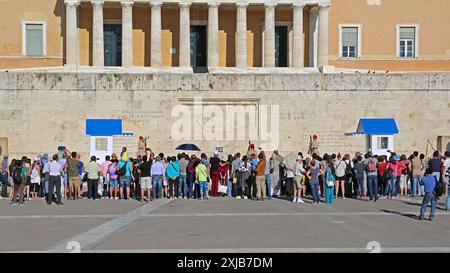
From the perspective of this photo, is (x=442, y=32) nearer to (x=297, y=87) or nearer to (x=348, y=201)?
(x=297, y=87)

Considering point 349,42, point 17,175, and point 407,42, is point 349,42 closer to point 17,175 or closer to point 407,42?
point 407,42

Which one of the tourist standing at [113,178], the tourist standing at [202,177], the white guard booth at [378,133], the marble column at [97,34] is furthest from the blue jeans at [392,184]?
the marble column at [97,34]

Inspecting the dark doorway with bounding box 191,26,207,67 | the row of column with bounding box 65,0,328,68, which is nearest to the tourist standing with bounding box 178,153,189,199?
the row of column with bounding box 65,0,328,68

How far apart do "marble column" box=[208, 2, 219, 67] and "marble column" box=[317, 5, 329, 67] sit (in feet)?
22.4

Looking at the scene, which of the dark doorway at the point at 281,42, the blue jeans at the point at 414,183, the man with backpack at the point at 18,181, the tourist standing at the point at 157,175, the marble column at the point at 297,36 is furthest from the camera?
the dark doorway at the point at 281,42

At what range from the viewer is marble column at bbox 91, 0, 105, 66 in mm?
49000

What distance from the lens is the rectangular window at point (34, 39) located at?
52.2m

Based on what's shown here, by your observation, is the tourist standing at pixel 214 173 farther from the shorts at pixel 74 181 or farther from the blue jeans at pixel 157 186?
the shorts at pixel 74 181

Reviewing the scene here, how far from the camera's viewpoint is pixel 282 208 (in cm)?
2073

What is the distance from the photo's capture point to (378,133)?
1234 inches

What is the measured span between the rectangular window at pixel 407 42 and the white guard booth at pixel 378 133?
2294 centimetres

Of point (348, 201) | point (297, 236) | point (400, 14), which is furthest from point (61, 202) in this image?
point (400, 14)

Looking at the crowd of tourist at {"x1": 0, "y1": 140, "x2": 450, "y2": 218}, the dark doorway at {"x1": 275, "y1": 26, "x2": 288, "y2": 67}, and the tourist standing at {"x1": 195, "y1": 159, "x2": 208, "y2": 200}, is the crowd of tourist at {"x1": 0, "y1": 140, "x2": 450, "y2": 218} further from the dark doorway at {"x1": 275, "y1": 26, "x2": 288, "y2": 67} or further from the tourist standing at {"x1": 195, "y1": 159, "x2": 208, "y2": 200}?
the dark doorway at {"x1": 275, "y1": 26, "x2": 288, "y2": 67}

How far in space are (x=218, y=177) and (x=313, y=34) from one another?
29.5 metres
